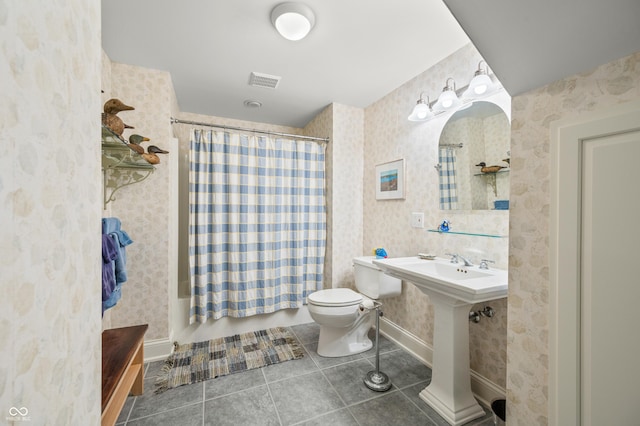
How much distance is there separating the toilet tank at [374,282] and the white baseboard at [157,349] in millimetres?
1632

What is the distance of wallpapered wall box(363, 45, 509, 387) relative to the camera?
160 centimetres

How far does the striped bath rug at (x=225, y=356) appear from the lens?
1.85 m

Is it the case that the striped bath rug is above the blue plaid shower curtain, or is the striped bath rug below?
below

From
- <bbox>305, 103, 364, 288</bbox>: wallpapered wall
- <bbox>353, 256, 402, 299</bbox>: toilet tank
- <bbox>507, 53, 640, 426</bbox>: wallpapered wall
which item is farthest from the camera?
<bbox>305, 103, 364, 288</bbox>: wallpapered wall

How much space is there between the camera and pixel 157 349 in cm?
205

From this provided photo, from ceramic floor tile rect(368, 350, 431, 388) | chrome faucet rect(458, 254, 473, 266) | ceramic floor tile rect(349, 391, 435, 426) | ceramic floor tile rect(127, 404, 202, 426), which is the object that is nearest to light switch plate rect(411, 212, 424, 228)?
chrome faucet rect(458, 254, 473, 266)

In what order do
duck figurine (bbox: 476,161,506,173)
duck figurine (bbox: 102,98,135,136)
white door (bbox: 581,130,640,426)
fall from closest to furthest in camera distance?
1. white door (bbox: 581,130,640,426)
2. duck figurine (bbox: 102,98,135,136)
3. duck figurine (bbox: 476,161,506,173)

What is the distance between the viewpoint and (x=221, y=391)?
1695mm

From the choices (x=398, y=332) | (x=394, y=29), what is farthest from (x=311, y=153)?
(x=398, y=332)

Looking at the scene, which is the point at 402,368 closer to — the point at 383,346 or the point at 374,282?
the point at 383,346

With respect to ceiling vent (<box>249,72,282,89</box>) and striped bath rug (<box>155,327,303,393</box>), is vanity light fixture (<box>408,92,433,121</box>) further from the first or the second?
striped bath rug (<box>155,327,303,393</box>)

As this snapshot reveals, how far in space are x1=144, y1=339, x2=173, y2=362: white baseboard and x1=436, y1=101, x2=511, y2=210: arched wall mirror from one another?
2391 mm

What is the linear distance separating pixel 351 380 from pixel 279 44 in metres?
2.34

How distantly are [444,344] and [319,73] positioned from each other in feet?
6.97
